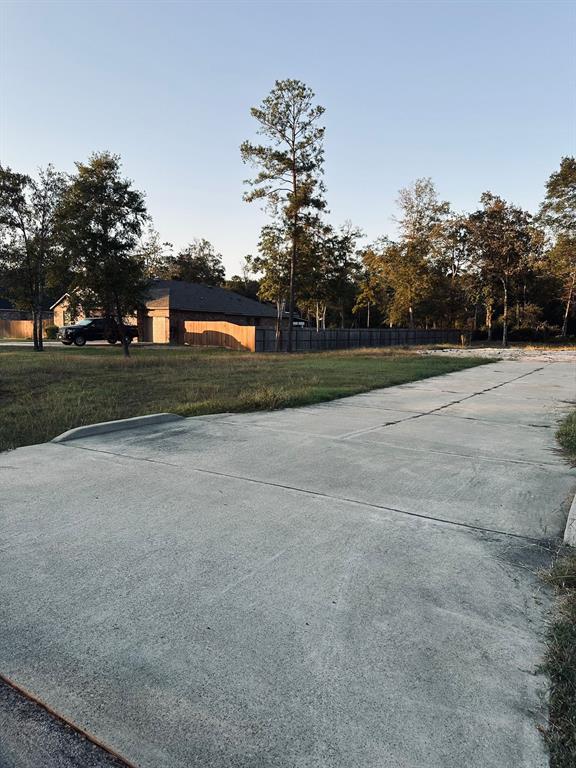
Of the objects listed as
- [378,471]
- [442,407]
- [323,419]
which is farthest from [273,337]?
[378,471]

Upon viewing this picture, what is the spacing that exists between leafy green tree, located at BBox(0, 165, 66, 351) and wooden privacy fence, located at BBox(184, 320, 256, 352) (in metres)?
13.3

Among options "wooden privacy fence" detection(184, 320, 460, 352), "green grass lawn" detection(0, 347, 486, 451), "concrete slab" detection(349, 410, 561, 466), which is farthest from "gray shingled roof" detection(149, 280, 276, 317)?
"concrete slab" detection(349, 410, 561, 466)

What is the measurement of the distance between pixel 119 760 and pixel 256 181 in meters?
30.6

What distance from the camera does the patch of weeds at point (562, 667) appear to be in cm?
170

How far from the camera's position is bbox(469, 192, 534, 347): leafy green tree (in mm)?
39219

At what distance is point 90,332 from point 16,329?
1684cm

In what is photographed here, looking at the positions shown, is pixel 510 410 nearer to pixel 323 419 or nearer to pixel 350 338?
pixel 323 419

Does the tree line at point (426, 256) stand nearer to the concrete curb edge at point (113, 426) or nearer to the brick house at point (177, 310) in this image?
the brick house at point (177, 310)

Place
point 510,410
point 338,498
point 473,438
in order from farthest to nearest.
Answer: point 510,410
point 473,438
point 338,498

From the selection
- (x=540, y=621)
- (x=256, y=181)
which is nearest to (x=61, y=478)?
(x=540, y=621)

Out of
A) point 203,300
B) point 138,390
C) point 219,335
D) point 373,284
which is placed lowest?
point 138,390

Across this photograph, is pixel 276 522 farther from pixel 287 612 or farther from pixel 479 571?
pixel 479 571

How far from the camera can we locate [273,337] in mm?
33656

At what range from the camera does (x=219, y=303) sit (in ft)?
140
